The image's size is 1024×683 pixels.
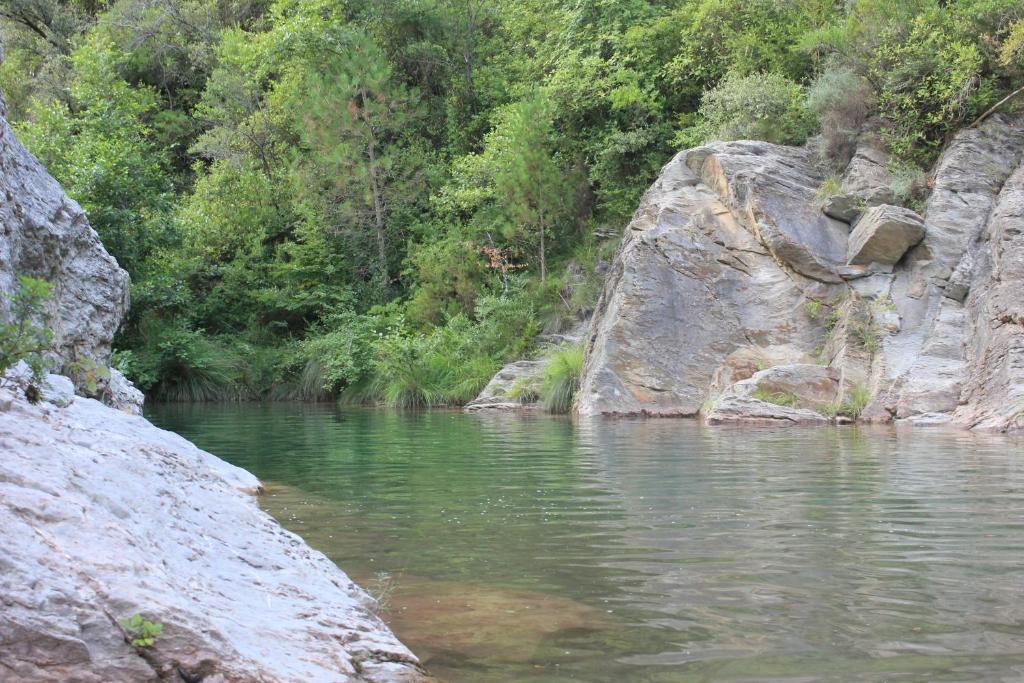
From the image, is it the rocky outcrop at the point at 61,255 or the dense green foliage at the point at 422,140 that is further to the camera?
the dense green foliage at the point at 422,140

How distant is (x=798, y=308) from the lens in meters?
17.9

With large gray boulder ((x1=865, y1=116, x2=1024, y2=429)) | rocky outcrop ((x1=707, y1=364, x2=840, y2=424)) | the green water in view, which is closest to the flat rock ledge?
the green water

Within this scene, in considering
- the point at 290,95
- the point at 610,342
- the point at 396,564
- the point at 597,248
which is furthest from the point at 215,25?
the point at 396,564

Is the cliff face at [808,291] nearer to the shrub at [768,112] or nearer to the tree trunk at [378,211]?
the shrub at [768,112]

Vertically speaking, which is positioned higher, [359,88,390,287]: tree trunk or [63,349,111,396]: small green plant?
[359,88,390,287]: tree trunk

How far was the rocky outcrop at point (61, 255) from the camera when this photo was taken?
9066 millimetres

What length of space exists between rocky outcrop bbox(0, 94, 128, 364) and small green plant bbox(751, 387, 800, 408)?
10052mm

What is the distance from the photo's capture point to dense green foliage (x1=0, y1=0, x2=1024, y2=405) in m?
20.1

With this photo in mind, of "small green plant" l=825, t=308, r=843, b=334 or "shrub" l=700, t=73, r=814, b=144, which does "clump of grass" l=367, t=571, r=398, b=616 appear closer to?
"small green plant" l=825, t=308, r=843, b=334

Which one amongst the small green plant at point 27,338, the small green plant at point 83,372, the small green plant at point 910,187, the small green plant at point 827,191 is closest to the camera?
the small green plant at point 27,338

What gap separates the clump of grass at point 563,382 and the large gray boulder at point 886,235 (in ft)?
18.1

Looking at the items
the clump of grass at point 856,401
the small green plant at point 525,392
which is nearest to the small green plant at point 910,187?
the clump of grass at point 856,401

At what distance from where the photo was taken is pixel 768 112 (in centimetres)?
2119

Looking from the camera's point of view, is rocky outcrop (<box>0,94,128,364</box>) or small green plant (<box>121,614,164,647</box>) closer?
small green plant (<box>121,614,164,647</box>)
